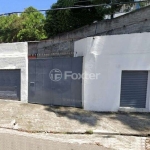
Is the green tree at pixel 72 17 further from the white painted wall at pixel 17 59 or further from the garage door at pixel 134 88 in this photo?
the garage door at pixel 134 88

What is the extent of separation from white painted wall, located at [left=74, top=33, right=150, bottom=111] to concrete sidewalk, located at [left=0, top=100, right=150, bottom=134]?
549 mm

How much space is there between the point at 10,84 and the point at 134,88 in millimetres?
5569

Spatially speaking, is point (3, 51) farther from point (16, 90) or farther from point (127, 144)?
point (127, 144)

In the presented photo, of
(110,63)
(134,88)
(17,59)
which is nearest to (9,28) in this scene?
(17,59)

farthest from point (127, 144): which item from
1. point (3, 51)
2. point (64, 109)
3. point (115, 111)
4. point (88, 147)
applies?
point (3, 51)

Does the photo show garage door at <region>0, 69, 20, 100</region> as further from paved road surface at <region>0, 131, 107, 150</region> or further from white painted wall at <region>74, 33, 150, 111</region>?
paved road surface at <region>0, 131, 107, 150</region>

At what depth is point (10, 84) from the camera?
9.43 metres

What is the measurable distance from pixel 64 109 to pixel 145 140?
11.7 ft

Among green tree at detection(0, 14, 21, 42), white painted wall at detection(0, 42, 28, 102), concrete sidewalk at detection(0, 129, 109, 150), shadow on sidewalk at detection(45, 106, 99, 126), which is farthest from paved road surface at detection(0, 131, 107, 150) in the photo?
green tree at detection(0, 14, 21, 42)

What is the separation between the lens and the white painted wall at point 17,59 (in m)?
9.16

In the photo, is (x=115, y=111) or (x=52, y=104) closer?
(x=115, y=111)

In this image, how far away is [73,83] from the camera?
8.53 m

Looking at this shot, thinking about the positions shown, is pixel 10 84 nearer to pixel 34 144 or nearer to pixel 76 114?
pixel 76 114

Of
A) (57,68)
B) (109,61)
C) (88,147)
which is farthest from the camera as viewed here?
(57,68)
